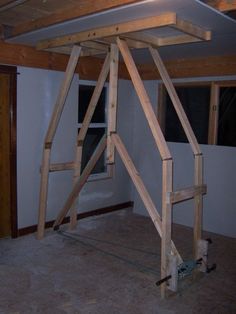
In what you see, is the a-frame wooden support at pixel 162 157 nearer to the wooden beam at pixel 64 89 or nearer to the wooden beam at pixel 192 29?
the wooden beam at pixel 64 89

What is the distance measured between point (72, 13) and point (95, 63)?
216 cm

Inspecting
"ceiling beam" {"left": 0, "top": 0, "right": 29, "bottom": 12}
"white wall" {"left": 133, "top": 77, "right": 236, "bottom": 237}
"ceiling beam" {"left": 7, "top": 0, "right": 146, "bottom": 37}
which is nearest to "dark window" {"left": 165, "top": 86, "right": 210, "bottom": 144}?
"white wall" {"left": 133, "top": 77, "right": 236, "bottom": 237}

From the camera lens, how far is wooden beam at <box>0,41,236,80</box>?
13.7 feet

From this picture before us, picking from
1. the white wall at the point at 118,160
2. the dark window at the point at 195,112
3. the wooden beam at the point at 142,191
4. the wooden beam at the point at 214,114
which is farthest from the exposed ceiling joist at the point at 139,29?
the dark window at the point at 195,112

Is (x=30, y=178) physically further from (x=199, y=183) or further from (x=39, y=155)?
(x=199, y=183)

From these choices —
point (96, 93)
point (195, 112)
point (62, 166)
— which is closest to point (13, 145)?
point (62, 166)

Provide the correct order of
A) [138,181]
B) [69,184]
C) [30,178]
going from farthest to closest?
[69,184]
[30,178]
[138,181]

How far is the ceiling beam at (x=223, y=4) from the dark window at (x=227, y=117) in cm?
214

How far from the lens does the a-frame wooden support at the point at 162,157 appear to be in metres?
3.02

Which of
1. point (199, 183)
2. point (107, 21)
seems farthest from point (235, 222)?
point (107, 21)

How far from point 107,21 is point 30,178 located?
2.24 meters

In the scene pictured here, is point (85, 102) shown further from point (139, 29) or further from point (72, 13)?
point (139, 29)

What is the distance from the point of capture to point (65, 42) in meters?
3.62

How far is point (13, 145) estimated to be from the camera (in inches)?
167
